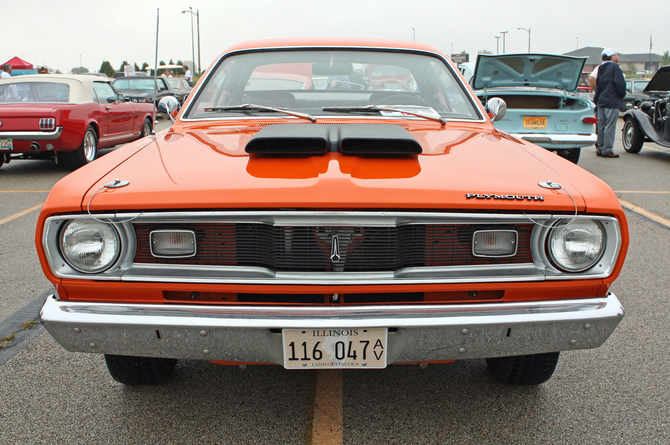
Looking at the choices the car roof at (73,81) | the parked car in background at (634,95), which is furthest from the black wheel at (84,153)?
the parked car in background at (634,95)

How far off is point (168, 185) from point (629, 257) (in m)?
3.81

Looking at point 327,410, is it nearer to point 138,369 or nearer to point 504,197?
point 138,369

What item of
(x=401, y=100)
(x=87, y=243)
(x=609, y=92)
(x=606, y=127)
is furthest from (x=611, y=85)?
(x=87, y=243)

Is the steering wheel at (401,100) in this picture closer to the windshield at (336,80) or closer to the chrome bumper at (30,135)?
the windshield at (336,80)

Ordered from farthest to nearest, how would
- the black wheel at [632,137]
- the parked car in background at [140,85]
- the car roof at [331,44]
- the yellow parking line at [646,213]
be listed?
the parked car in background at [140,85]
the black wheel at [632,137]
the yellow parking line at [646,213]
the car roof at [331,44]

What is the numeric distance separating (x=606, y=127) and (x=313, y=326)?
10.2 m

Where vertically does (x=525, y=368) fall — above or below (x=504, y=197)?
below

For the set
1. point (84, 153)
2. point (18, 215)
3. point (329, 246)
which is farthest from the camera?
point (84, 153)

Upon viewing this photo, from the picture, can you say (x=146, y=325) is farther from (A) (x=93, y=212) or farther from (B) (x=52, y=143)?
(B) (x=52, y=143)

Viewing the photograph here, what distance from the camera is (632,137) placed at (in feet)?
36.2

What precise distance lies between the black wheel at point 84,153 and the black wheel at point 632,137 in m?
9.57

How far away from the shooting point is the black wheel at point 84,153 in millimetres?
8414

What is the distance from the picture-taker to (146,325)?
1.81 meters

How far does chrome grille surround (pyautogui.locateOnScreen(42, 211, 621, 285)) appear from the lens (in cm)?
183
